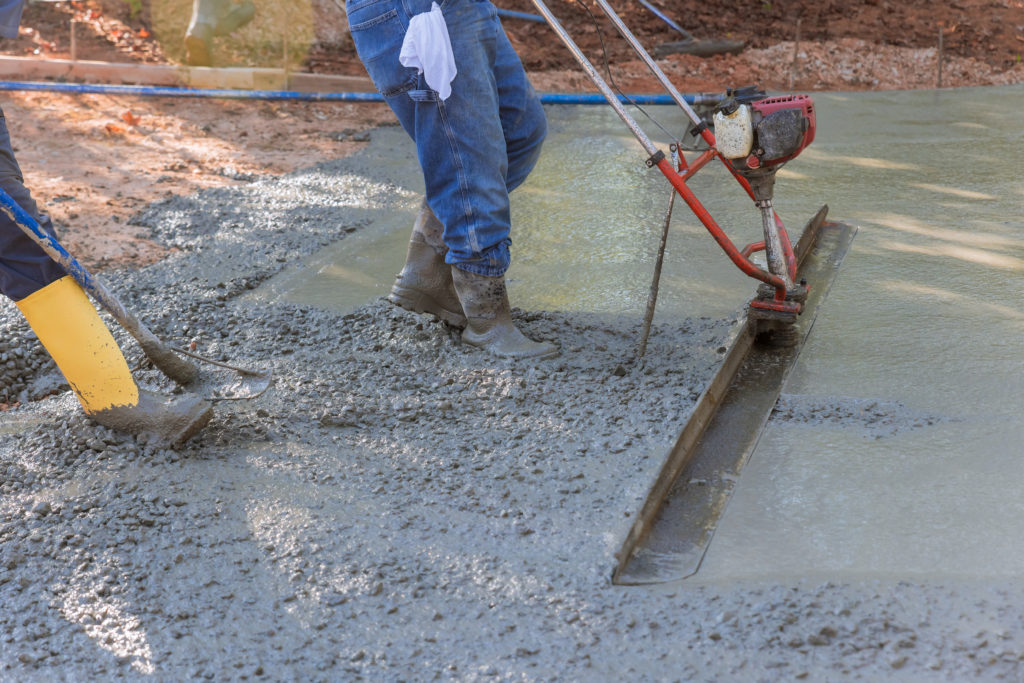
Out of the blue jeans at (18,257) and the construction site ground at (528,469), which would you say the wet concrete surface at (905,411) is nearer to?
the construction site ground at (528,469)

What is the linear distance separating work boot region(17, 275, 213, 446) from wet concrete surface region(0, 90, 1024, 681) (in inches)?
2.7

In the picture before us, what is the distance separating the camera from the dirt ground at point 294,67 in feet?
18.3

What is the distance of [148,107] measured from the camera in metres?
7.36

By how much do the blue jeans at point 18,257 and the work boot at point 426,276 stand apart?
112cm

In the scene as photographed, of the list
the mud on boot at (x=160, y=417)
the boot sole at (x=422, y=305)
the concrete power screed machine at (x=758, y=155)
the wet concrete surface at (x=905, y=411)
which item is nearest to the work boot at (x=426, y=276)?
the boot sole at (x=422, y=305)

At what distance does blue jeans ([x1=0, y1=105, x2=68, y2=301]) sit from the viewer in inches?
100

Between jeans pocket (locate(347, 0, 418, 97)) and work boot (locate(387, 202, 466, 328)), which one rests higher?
jeans pocket (locate(347, 0, 418, 97))

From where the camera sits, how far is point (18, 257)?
255 cm

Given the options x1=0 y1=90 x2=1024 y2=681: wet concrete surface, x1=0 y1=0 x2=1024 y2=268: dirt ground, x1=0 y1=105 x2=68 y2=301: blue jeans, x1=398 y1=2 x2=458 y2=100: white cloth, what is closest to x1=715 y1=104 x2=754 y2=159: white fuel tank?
x1=0 y1=90 x2=1024 y2=681: wet concrete surface

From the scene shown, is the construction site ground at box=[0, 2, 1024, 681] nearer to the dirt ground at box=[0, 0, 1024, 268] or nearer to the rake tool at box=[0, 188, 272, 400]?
the rake tool at box=[0, 188, 272, 400]

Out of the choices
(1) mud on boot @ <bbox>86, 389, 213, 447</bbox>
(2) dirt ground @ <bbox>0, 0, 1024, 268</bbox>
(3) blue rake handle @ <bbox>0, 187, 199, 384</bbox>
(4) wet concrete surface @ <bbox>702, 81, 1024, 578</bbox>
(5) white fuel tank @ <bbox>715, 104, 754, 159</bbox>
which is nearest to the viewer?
(4) wet concrete surface @ <bbox>702, 81, 1024, 578</bbox>

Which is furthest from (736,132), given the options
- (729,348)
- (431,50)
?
(431,50)

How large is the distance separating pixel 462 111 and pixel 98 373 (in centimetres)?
132

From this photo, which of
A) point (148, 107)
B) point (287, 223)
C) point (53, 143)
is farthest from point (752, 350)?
point (148, 107)
